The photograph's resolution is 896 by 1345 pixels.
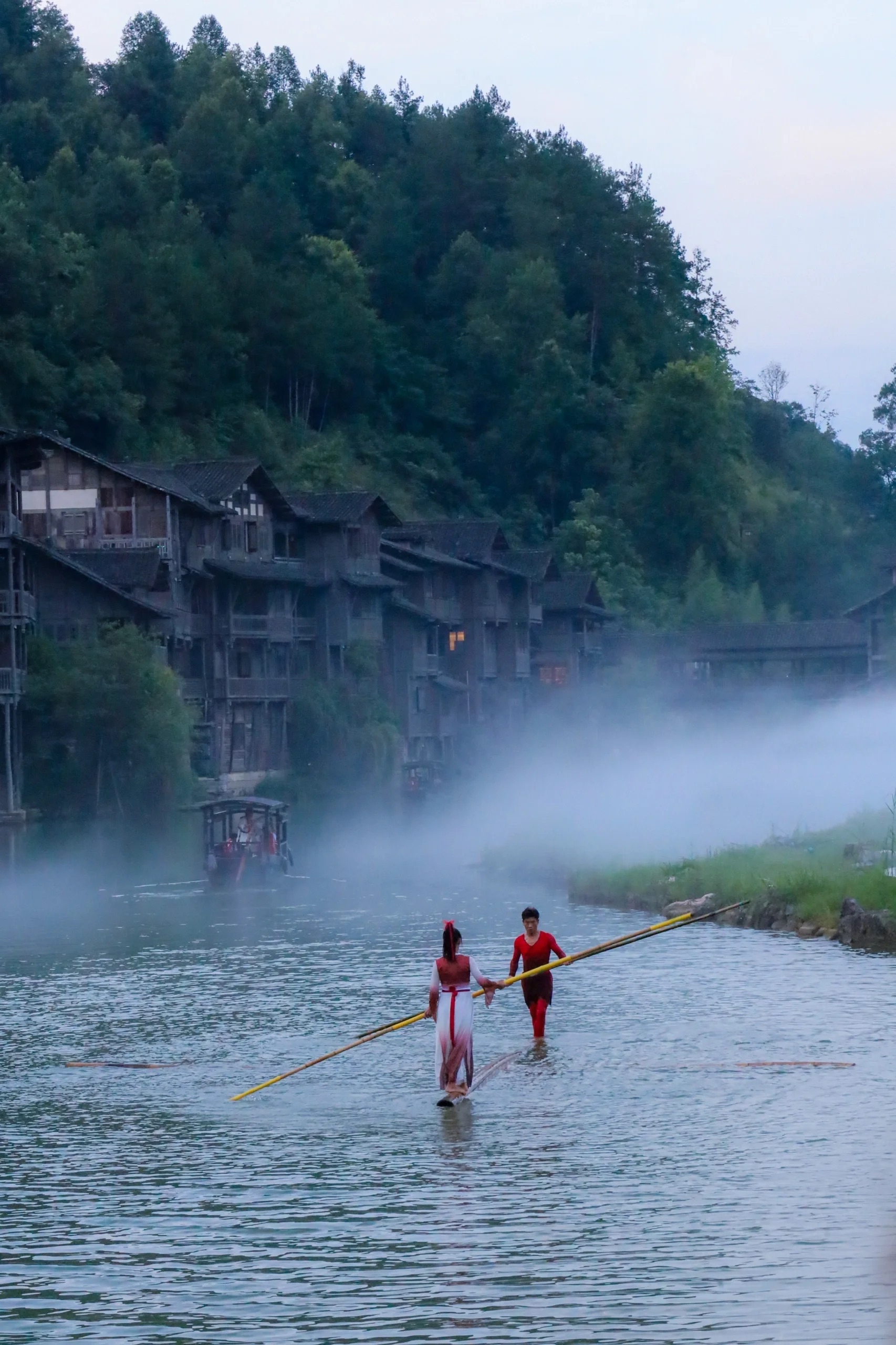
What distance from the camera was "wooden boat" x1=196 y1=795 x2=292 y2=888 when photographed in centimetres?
5872

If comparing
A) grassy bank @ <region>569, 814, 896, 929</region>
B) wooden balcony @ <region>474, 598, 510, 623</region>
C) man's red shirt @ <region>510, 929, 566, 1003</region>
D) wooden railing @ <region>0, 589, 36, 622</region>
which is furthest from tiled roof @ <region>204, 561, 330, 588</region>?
man's red shirt @ <region>510, 929, 566, 1003</region>

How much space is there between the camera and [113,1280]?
15.6 metres

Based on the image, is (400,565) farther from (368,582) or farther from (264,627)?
(264,627)

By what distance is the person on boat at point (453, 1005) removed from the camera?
22.1 meters

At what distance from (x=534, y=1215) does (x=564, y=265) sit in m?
137

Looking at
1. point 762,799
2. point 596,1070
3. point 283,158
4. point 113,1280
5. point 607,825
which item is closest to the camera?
point 113,1280

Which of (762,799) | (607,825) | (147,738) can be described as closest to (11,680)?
(147,738)

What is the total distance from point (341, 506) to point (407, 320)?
57618 mm

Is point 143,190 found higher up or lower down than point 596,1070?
higher up

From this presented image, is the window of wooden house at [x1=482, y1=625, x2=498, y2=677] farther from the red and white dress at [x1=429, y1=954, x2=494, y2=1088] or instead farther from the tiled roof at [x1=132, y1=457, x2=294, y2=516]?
the red and white dress at [x1=429, y1=954, x2=494, y2=1088]

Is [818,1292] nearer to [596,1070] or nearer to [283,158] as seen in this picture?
[596,1070]

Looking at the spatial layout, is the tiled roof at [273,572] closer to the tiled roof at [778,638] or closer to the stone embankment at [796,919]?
the stone embankment at [796,919]

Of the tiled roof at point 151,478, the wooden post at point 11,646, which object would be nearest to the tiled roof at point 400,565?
the tiled roof at point 151,478

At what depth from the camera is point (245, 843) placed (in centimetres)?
6088
